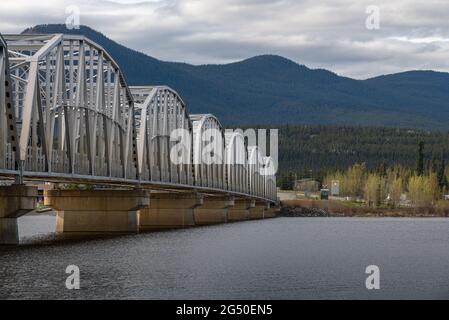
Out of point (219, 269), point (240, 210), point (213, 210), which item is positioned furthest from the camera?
point (240, 210)

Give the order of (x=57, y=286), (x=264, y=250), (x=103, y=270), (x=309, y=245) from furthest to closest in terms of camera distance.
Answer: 1. (x=309, y=245)
2. (x=264, y=250)
3. (x=103, y=270)
4. (x=57, y=286)

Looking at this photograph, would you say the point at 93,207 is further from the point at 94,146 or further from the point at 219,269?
the point at 219,269

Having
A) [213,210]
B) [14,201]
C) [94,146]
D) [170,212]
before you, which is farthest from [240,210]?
[14,201]

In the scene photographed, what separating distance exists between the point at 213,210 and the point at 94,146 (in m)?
75.6

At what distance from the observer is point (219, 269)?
2473 inches

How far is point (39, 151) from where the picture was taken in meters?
75.0

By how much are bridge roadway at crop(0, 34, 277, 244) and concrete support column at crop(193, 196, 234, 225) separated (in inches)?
7.4

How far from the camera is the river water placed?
5019 cm

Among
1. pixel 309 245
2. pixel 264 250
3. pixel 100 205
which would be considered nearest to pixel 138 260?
pixel 264 250

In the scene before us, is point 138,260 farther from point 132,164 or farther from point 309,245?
point 132,164

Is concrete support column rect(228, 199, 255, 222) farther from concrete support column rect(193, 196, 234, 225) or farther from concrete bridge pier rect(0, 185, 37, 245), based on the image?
concrete bridge pier rect(0, 185, 37, 245)

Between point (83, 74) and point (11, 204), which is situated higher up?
point (83, 74)

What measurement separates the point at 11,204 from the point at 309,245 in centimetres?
2923

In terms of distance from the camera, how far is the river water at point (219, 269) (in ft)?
165
